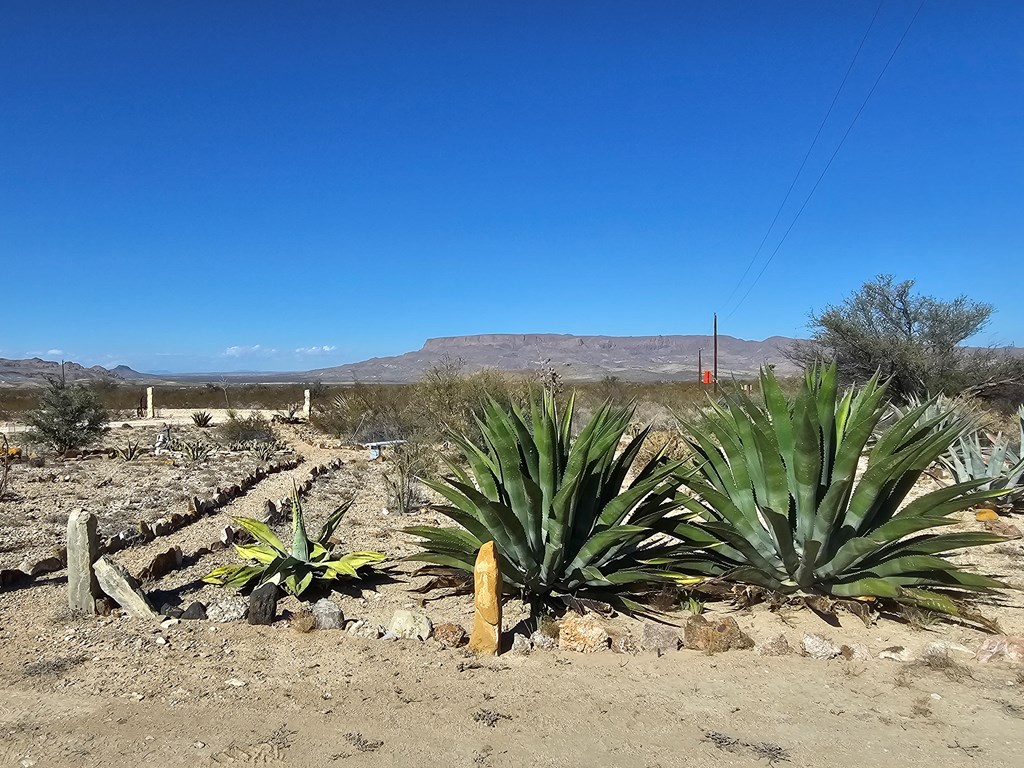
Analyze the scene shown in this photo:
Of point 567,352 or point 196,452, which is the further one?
point 567,352

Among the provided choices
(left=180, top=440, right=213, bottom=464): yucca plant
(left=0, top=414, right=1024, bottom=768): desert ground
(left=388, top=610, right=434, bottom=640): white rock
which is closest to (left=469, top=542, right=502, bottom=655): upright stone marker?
(left=0, top=414, right=1024, bottom=768): desert ground

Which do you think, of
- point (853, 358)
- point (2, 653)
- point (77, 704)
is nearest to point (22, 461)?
point (2, 653)

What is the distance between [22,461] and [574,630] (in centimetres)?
1297

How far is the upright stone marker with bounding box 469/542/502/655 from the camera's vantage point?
13.5 feet

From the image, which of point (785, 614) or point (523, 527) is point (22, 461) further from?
point (785, 614)

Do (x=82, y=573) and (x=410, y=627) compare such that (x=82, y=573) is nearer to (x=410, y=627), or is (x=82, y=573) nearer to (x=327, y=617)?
(x=327, y=617)

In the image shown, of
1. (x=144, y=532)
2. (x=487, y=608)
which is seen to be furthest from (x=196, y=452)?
(x=487, y=608)

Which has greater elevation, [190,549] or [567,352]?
[567,352]

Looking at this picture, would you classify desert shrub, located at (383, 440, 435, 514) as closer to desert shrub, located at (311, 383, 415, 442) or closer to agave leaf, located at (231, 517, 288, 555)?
agave leaf, located at (231, 517, 288, 555)

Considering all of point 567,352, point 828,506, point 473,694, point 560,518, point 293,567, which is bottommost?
point 473,694

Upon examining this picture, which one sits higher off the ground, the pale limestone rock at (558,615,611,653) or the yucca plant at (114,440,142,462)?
the yucca plant at (114,440,142,462)

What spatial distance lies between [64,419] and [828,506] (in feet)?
52.6

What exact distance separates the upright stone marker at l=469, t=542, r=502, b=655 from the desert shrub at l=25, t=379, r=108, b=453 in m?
14.1

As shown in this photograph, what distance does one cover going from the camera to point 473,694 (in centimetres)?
364
